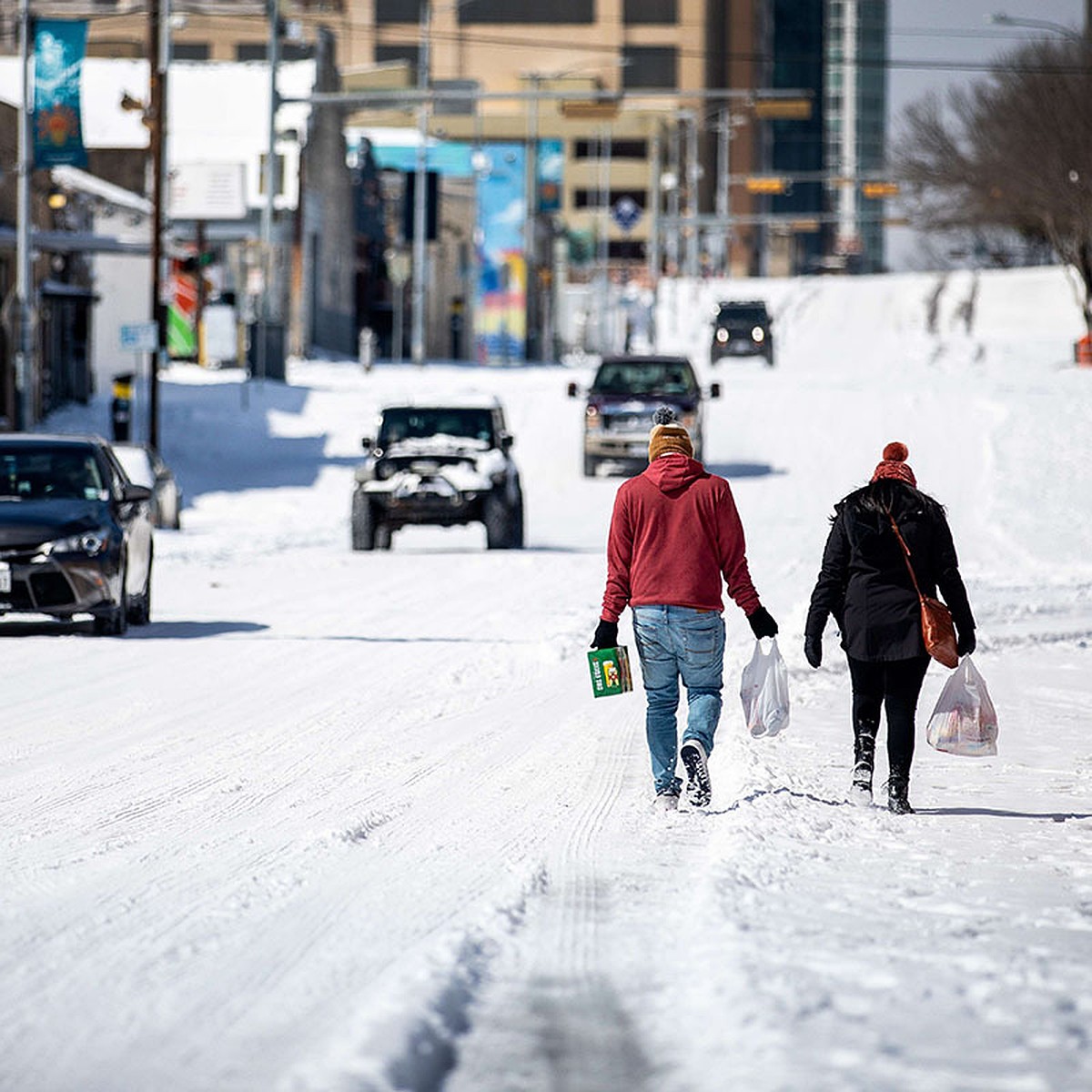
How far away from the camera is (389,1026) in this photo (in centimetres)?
552

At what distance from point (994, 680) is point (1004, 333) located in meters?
81.4

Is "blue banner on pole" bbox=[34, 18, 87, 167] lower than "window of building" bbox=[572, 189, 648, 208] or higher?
lower

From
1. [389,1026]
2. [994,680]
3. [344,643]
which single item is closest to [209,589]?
[344,643]

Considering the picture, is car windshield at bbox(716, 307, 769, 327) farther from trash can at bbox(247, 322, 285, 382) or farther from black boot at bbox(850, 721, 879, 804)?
black boot at bbox(850, 721, 879, 804)

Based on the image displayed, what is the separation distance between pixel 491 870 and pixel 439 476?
17906mm

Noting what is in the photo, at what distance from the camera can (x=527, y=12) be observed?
13238cm

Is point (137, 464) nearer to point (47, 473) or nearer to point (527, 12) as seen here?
point (47, 473)

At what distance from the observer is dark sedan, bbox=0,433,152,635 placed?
16.6m

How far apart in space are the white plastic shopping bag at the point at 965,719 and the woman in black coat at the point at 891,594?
163 millimetres

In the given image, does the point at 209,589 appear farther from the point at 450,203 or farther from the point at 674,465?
the point at 450,203

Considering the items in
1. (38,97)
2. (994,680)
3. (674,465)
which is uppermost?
(38,97)

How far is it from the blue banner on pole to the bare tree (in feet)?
141

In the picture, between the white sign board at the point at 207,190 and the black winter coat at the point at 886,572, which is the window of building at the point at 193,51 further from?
the black winter coat at the point at 886,572

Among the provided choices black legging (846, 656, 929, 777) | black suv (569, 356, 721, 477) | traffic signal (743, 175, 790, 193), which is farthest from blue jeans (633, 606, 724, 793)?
traffic signal (743, 175, 790, 193)
